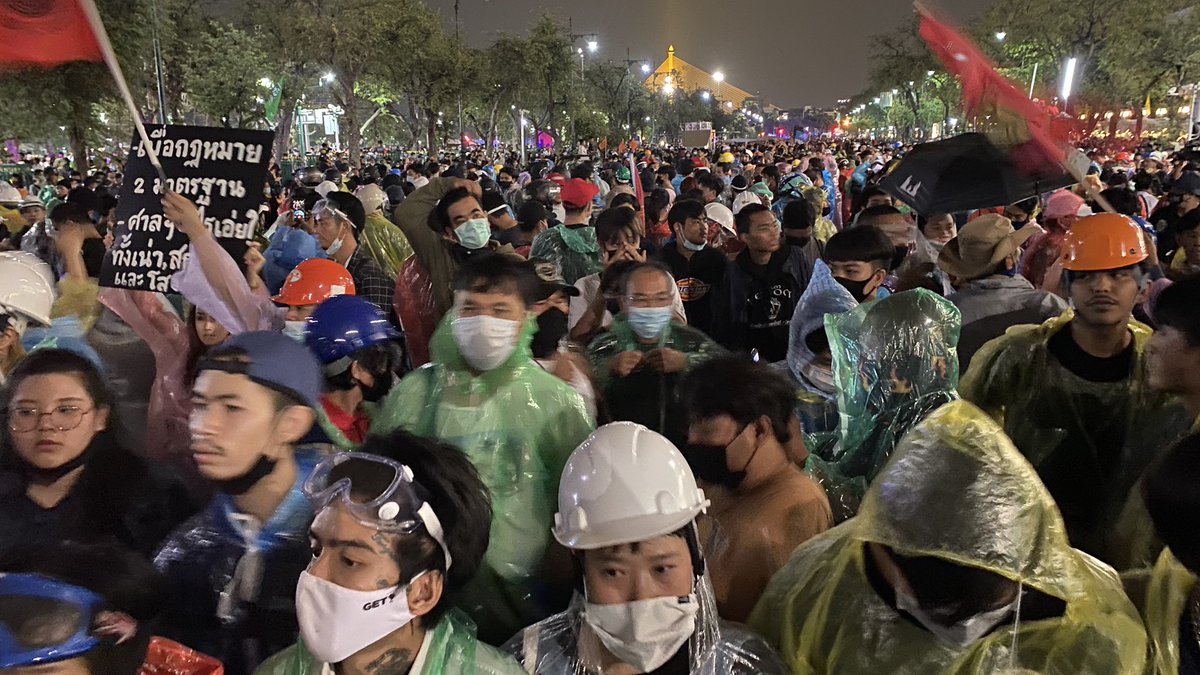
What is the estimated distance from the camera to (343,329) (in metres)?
3.69

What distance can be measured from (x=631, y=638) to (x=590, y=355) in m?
2.32

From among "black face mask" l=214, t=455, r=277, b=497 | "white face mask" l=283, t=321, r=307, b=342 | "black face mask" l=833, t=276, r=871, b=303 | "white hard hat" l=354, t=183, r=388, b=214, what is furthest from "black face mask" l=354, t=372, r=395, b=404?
"white hard hat" l=354, t=183, r=388, b=214

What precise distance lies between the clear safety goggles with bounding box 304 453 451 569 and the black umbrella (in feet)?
12.3

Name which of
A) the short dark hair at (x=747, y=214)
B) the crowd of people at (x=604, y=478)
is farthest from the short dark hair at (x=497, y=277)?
the short dark hair at (x=747, y=214)

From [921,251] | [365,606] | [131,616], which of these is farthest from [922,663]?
[921,251]

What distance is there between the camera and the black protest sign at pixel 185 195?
421cm

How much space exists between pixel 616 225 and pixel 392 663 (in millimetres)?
3747

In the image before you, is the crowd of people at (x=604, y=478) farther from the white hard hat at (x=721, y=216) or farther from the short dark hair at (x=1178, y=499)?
the white hard hat at (x=721, y=216)

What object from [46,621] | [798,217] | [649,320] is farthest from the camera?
[798,217]

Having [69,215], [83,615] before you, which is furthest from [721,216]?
[83,615]

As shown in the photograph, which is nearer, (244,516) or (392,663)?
(392,663)

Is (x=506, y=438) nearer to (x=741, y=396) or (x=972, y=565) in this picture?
(x=741, y=396)

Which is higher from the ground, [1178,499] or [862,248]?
[862,248]

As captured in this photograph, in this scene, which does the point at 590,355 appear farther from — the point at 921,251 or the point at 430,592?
the point at 921,251
